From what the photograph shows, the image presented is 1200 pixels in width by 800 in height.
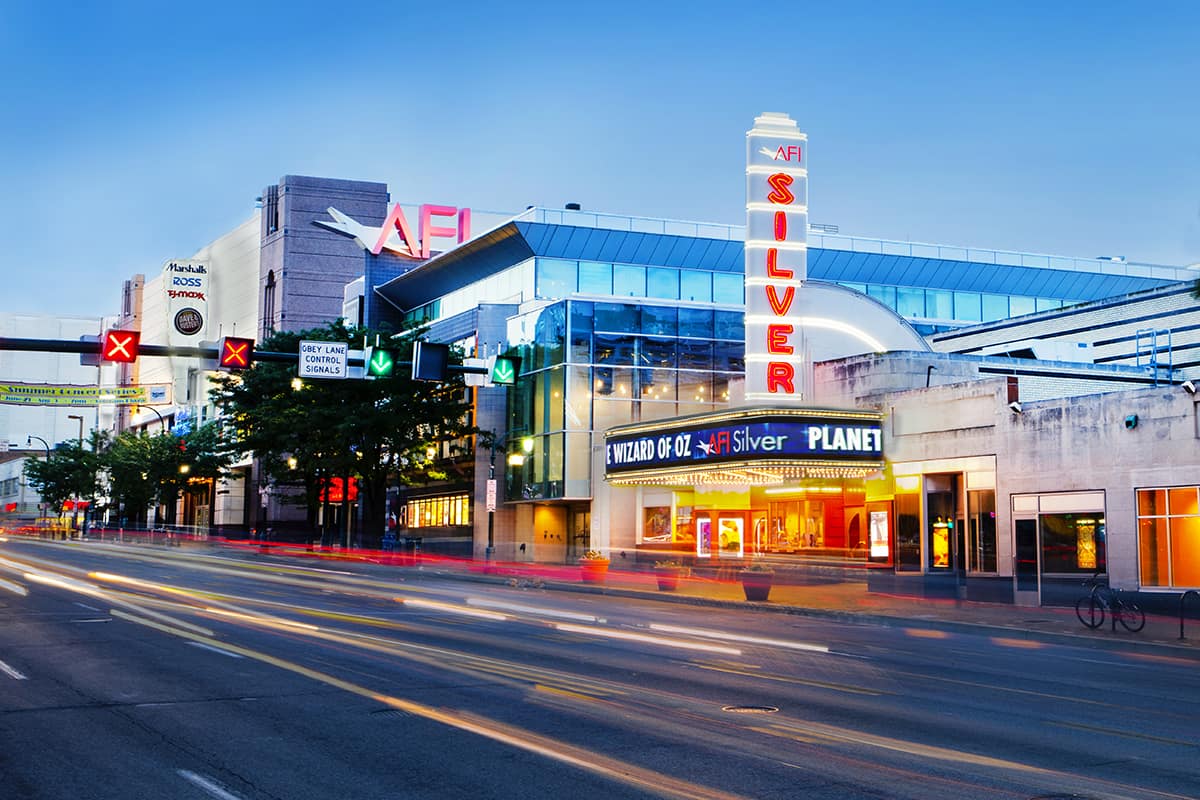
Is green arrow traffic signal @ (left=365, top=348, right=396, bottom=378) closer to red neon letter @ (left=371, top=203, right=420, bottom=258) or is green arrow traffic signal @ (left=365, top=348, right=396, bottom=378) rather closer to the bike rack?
the bike rack

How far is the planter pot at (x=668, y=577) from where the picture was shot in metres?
39.3

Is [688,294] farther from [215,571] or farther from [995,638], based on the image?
[995,638]

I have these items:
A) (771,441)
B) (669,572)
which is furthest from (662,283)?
(669,572)

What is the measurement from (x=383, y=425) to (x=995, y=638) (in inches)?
1505

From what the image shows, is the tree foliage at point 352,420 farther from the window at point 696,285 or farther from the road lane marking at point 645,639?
the road lane marking at point 645,639

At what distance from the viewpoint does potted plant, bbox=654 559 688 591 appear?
129ft

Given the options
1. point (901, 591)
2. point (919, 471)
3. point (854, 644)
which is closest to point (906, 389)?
point (919, 471)

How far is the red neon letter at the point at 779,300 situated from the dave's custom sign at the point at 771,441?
13.2 feet

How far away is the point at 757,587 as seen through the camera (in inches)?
1342

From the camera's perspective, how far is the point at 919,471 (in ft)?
131

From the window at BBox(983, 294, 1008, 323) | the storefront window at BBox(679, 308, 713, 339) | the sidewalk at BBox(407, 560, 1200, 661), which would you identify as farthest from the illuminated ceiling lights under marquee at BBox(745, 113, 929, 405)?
the window at BBox(983, 294, 1008, 323)

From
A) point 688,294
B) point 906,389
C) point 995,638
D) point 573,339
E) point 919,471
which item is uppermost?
point 688,294

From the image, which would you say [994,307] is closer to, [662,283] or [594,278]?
[662,283]

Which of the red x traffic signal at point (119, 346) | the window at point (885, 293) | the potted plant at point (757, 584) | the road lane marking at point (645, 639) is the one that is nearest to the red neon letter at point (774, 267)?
the potted plant at point (757, 584)
